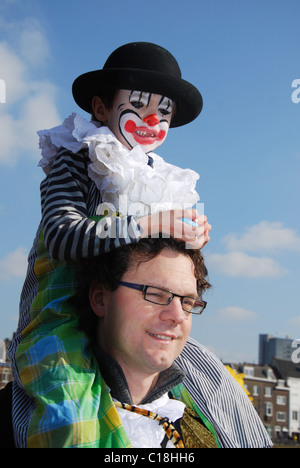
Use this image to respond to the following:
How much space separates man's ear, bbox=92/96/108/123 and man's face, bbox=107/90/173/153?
83mm

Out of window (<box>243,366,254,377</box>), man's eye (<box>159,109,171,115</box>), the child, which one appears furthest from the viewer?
window (<box>243,366,254,377</box>)

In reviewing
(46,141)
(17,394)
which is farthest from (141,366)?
(46,141)

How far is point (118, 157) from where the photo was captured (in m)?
2.72

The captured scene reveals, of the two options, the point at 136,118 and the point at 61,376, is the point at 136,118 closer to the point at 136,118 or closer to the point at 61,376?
the point at 136,118

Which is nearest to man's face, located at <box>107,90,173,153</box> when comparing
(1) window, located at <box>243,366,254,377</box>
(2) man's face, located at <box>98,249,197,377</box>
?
(2) man's face, located at <box>98,249,197,377</box>

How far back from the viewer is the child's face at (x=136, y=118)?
2912 mm

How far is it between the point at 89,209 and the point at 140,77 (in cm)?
81

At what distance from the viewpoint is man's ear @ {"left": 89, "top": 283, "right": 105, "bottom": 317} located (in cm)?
260

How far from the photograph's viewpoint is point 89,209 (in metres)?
2.76

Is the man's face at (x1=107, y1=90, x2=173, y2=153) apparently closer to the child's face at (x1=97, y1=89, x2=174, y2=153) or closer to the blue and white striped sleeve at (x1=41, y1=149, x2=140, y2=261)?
the child's face at (x1=97, y1=89, x2=174, y2=153)

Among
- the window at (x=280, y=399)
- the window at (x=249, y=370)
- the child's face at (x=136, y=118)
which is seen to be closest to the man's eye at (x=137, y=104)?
the child's face at (x=136, y=118)
